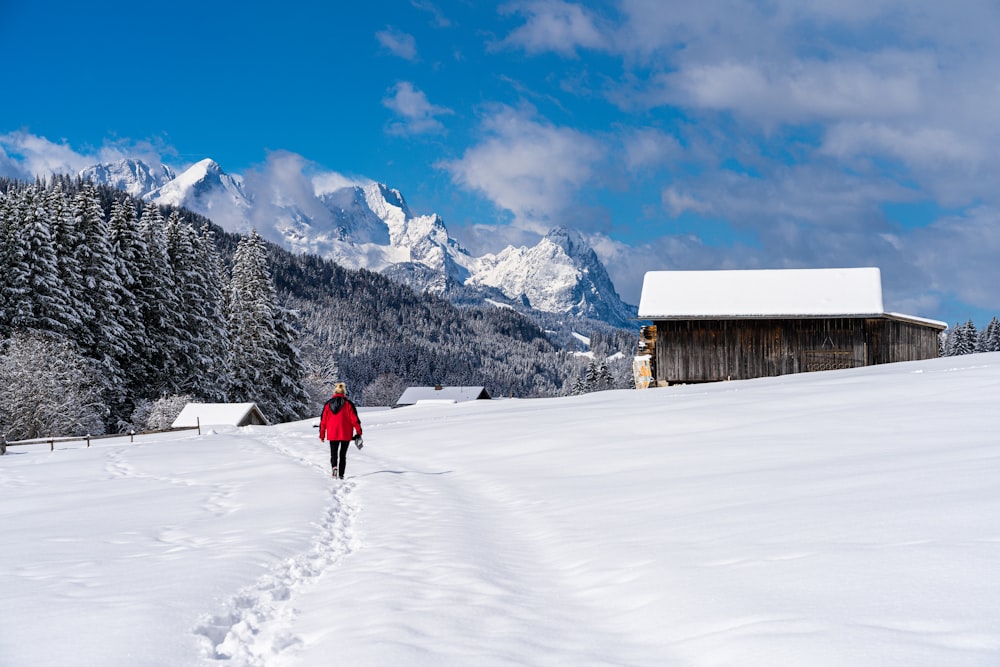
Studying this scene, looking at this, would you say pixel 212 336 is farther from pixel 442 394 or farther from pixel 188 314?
pixel 442 394

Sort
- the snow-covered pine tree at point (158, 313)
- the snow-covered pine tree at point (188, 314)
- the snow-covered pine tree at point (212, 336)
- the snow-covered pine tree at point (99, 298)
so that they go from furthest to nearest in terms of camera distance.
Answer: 1. the snow-covered pine tree at point (212, 336)
2. the snow-covered pine tree at point (188, 314)
3. the snow-covered pine tree at point (158, 313)
4. the snow-covered pine tree at point (99, 298)

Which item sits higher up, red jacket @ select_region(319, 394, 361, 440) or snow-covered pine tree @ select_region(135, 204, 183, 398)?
snow-covered pine tree @ select_region(135, 204, 183, 398)

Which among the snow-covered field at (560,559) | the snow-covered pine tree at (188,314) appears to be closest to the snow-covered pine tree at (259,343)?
the snow-covered pine tree at (188,314)

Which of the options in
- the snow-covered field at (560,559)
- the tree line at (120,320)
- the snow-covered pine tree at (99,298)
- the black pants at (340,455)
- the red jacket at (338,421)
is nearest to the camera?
the snow-covered field at (560,559)

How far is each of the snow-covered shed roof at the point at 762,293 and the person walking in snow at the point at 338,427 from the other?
82.7ft

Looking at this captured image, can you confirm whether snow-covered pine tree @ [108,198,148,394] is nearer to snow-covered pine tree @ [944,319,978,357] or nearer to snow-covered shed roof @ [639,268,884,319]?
snow-covered shed roof @ [639,268,884,319]

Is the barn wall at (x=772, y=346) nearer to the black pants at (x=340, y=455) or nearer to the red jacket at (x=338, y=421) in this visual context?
the red jacket at (x=338, y=421)

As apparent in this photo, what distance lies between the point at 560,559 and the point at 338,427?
800cm

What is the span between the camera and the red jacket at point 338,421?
14359 mm

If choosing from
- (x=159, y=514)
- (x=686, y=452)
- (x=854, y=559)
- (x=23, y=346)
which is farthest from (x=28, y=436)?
(x=854, y=559)

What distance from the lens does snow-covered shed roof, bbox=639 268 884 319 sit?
36.9 m

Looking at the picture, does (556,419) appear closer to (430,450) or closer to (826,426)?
(430,450)

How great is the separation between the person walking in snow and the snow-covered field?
0.54 m

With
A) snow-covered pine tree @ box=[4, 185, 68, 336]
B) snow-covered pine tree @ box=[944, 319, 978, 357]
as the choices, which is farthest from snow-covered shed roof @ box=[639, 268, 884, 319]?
snow-covered pine tree @ box=[944, 319, 978, 357]
